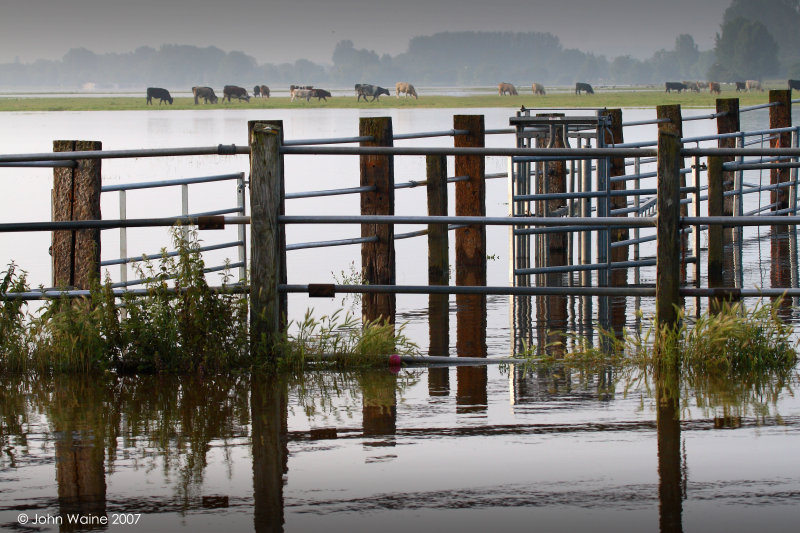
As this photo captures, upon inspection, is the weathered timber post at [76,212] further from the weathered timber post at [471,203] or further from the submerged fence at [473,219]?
the weathered timber post at [471,203]

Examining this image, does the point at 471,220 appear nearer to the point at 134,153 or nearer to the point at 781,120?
the point at 134,153

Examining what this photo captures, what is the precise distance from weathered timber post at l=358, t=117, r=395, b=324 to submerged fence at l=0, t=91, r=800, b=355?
0.04 ft

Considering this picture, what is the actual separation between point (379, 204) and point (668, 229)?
4.70 meters

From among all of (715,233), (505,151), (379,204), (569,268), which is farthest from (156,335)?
(715,233)

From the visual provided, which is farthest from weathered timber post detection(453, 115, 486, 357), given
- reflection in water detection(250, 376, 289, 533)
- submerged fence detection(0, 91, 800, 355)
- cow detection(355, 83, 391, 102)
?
cow detection(355, 83, 391, 102)

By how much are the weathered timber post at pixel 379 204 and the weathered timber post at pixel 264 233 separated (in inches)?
156

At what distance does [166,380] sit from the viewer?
7.35 m

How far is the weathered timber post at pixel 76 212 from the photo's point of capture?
892cm

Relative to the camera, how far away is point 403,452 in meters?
5.79

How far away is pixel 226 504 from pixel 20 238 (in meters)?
13.9

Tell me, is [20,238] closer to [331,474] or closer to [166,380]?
[166,380]

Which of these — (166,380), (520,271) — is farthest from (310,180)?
(166,380)

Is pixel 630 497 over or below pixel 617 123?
below

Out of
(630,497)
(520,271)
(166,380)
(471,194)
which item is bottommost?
(630,497)
